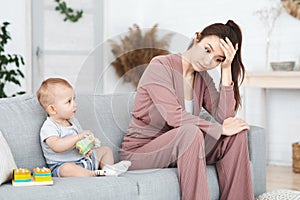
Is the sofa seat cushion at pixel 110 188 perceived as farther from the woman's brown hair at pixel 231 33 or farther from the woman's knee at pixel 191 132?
the woman's brown hair at pixel 231 33

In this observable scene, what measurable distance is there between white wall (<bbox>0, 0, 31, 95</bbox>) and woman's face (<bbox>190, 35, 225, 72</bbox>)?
260 cm

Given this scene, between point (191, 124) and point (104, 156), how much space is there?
474mm

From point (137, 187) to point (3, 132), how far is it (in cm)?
66

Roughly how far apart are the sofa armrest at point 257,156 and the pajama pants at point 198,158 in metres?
0.26

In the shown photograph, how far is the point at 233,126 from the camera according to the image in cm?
276

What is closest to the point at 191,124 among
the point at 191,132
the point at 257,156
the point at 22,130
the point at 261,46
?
the point at 191,132

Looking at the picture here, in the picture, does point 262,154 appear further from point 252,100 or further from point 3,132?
point 252,100

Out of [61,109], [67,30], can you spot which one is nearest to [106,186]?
[61,109]

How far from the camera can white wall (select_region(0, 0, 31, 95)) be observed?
16.3ft

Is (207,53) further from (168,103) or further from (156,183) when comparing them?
(156,183)

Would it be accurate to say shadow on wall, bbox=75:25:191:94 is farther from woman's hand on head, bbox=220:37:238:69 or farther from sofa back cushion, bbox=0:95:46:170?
sofa back cushion, bbox=0:95:46:170

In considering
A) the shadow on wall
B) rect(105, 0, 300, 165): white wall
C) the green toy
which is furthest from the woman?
the shadow on wall

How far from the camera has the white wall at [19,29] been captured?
4.96 m

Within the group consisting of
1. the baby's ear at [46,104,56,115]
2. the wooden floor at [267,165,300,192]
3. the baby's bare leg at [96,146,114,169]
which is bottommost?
the wooden floor at [267,165,300,192]
